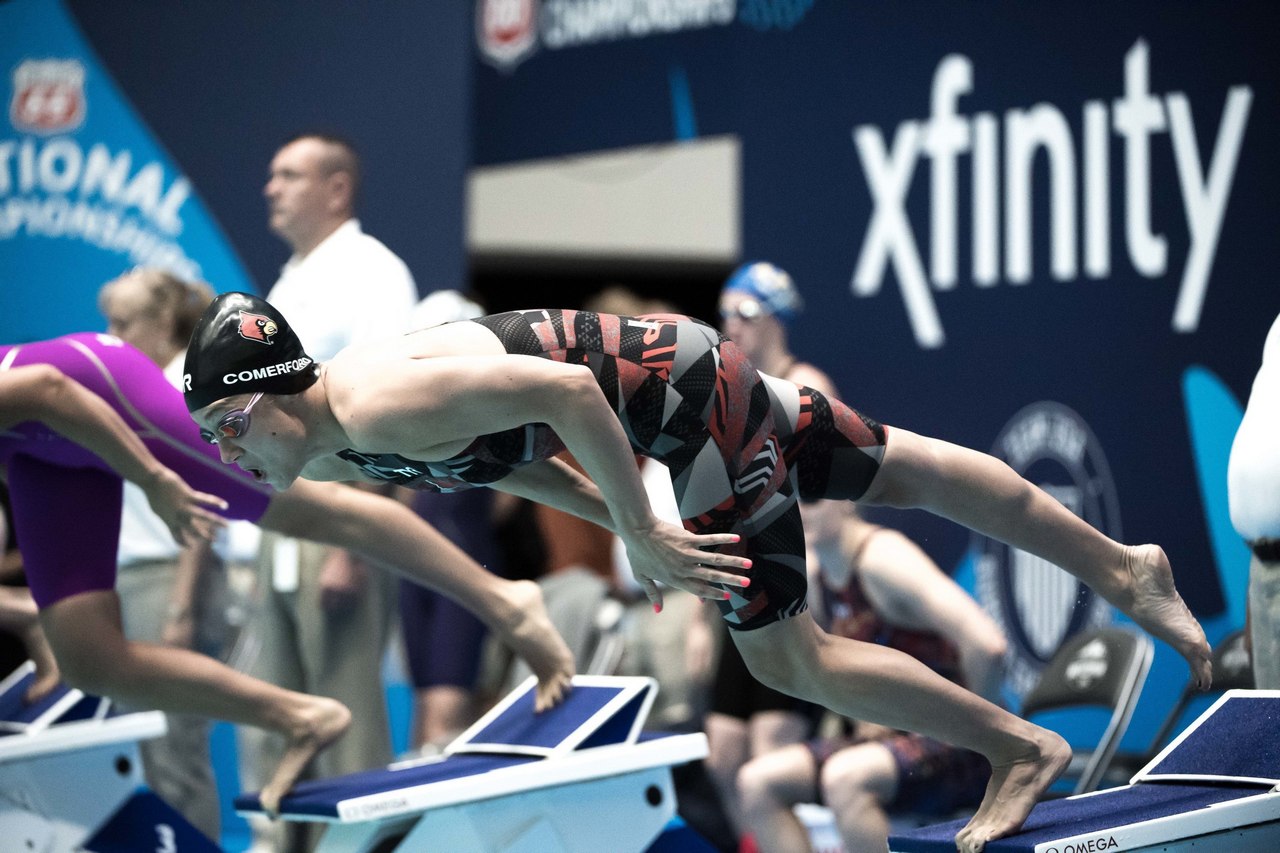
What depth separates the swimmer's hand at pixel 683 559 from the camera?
3.07 metres

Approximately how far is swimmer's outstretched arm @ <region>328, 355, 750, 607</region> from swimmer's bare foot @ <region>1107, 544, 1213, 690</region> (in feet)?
3.65

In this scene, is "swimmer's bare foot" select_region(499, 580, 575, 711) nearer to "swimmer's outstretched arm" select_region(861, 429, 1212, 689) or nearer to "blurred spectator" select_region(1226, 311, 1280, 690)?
"swimmer's outstretched arm" select_region(861, 429, 1212, 689)

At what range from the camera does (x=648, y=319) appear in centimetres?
343

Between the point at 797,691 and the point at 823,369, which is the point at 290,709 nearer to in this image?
the point at 797,691

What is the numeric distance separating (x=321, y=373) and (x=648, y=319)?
2.42 ft

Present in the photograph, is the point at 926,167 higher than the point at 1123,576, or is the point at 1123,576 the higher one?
the point at 926,167

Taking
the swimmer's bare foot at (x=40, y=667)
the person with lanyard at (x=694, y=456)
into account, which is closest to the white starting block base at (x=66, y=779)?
the swimmer's bare foot at (x=40, y=667)

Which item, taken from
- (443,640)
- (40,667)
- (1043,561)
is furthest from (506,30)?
(40,667)

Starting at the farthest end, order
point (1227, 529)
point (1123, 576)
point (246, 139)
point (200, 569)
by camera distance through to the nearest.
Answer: point (246, 139)
point (1227, 529)
point (200, 569)
point (1123, 576)

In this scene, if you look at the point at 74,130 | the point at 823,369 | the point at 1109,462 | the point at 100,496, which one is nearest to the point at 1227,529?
the point at 1109,462

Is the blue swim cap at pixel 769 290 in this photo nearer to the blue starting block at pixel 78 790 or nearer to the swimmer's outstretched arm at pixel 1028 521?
the swimmer's outstretched arm at pixel 1028 521

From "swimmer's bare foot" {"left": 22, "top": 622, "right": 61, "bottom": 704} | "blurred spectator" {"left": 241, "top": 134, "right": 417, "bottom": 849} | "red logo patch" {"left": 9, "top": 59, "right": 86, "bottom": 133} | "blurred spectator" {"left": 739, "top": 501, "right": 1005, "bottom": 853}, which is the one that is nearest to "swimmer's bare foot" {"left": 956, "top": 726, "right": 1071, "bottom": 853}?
"blurred spectator" {"left": 739, "top": 501, "right": 1005, "bottom": 853}

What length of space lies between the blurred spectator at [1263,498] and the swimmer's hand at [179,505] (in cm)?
265

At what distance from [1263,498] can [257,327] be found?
7.80 feet
